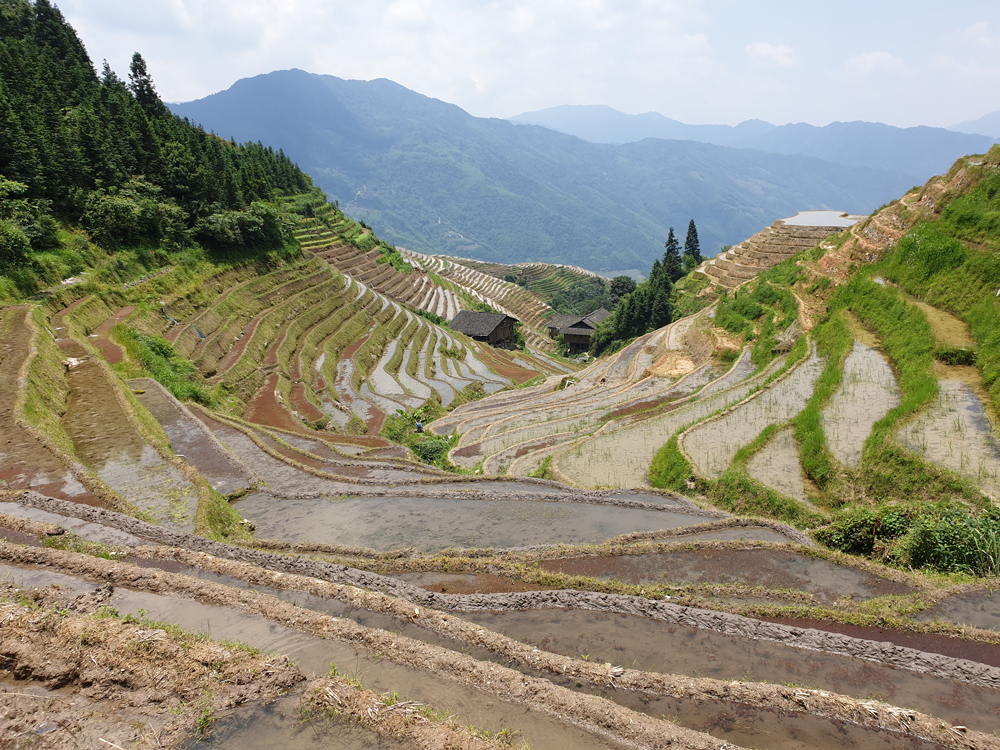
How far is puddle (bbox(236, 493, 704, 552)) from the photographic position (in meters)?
11.4

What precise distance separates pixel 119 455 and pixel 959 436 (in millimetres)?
22495

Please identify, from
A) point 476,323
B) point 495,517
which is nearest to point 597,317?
point 476,323

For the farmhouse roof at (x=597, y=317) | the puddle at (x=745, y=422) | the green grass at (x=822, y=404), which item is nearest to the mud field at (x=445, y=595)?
the puddle at (x=745, y=422)

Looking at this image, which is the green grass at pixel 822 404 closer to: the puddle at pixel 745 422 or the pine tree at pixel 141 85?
the puddle at pixel 745 422

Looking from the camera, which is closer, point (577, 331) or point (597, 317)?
point (577, 331)

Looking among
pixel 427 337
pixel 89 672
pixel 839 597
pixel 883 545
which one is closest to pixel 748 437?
pixel 883 545

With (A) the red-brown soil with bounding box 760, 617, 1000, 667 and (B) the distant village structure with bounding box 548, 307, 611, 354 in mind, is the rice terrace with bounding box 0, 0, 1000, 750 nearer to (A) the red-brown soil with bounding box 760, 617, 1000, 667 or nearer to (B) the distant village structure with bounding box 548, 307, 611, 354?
(A) the red-brown soil with bounding box 760, 617, 1000, 667

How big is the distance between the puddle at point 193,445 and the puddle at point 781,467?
15.7 m

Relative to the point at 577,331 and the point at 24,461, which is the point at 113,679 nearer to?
the point at 24,461

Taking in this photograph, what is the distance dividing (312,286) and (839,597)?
152 ft

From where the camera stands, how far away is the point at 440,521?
40.5ft

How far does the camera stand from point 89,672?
5.58 metres

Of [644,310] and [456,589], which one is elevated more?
[644,310]

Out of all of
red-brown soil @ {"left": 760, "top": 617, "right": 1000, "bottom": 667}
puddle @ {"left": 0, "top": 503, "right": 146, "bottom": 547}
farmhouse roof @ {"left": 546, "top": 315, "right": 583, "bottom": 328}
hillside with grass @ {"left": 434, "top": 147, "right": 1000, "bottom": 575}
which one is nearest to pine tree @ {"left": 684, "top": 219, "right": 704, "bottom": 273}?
farmhouse roof @ {"left": 546, "top": 315, "right": 583, "bottom": 328}
